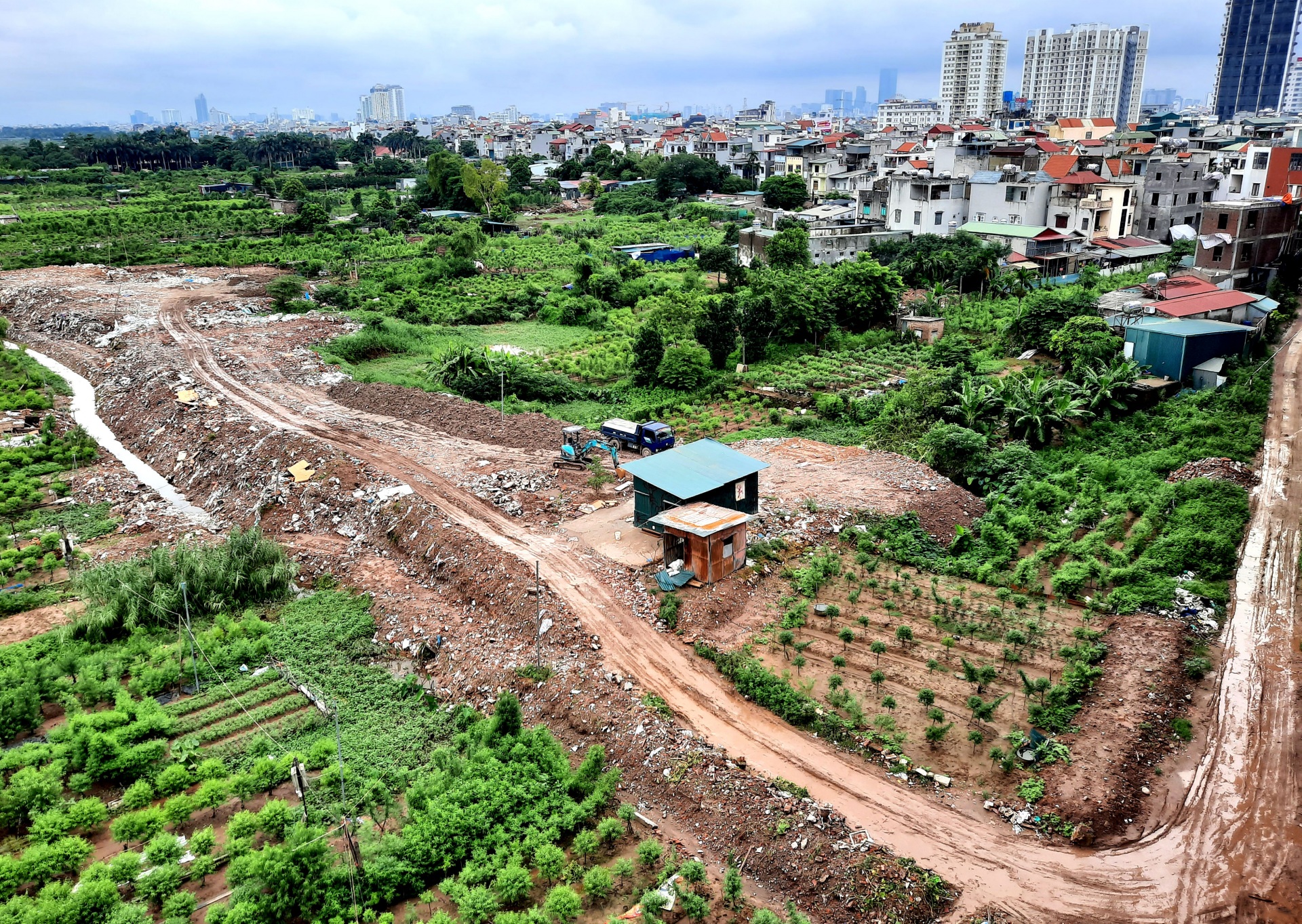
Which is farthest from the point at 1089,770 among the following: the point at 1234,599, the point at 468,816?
the point at 468,816

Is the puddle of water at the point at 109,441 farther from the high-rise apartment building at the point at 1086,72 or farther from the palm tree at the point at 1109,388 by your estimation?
the high-rise apartment building at the point at 1086,72

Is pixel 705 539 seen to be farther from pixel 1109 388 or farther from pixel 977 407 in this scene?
pixel 1109 388

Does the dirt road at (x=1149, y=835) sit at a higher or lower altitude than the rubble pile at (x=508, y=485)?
lower

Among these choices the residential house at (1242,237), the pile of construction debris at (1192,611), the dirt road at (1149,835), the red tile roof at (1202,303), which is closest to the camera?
the dirt road at (1149,835)

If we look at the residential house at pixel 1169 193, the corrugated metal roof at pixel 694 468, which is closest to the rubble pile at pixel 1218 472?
the corrugated metal roof at pixel 694 468

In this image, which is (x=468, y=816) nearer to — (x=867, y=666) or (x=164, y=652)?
(x=867, y=666)

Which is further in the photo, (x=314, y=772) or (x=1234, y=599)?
(x=1234, y=599)

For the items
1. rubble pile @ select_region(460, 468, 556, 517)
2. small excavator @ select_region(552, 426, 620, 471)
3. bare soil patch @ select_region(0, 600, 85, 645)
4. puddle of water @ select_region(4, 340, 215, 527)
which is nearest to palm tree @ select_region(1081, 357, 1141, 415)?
small excavator @ select_region(552, 426, 620, 471)
